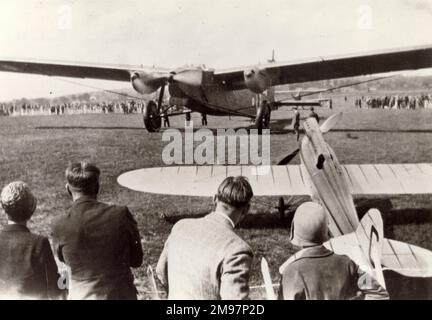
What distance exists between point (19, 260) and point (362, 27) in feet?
10.0

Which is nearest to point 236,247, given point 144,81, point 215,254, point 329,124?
point 215,254

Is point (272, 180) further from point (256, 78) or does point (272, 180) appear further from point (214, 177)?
point (256, 78)

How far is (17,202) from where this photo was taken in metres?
2.34

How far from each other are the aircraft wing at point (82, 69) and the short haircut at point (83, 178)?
349 inches

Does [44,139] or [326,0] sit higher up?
[326,0]

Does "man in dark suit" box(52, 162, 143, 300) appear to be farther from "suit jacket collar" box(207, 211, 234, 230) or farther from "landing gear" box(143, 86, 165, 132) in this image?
"landing gear" box(143, 86, 165, 132)

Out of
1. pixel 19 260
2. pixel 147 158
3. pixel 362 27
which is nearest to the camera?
pixel 19 260

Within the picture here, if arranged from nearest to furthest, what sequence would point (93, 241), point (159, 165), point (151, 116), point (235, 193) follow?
point (235, 193) < point (93, 241) < point (159, 165) < point (151, 116)

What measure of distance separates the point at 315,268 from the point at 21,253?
1.47 metres

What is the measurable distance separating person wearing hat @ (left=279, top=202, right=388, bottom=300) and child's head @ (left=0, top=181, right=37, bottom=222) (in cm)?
135

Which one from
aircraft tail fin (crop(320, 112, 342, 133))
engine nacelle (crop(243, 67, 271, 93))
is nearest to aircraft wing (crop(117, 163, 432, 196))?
aircraft tail fin (crop(320, 112, 342, 133))

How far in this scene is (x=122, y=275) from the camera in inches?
94.5
